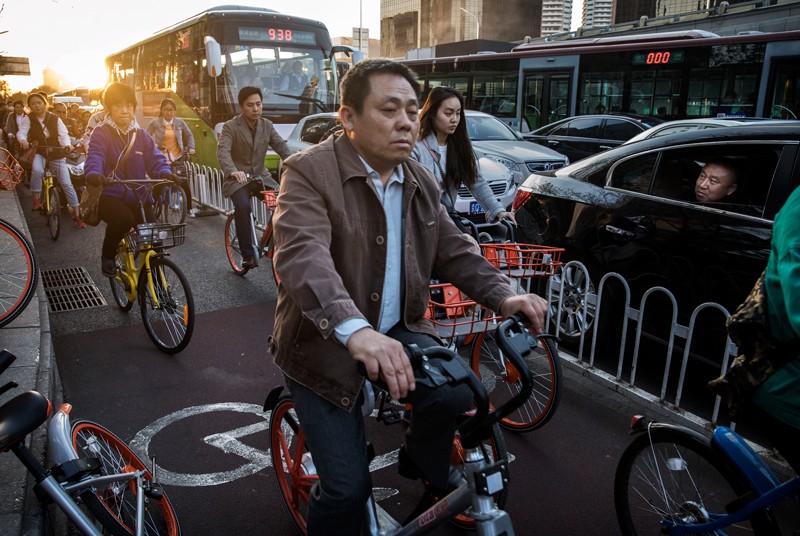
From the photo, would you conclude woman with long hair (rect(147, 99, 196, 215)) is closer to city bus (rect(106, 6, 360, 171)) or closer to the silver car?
city bus (rect(106, 6, 360, 171))

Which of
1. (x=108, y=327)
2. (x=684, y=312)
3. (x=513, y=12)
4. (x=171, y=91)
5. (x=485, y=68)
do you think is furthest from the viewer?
(x=513, y=12)

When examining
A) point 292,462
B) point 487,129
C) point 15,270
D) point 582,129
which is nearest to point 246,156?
point 15,270

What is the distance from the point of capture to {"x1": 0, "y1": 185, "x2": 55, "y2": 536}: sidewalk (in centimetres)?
265

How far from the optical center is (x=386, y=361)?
5.19 ft

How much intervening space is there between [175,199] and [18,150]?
300 cm

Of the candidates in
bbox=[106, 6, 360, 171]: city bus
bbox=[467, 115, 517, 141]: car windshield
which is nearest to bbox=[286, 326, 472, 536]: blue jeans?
bbox=[467, 115, 517, 141]: car windshield

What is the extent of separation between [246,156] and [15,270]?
2.80 m

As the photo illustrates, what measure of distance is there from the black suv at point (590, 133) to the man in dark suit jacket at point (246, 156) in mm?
8859

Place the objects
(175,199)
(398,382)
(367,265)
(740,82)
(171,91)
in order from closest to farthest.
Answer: (398,382), (367,265), (175,199), (740,82), (171,91)

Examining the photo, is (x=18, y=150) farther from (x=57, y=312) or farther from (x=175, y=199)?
(x=57, y=312)

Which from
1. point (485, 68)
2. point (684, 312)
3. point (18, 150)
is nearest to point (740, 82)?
point (485, 68)

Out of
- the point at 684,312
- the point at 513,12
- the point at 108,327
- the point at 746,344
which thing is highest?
the point at 513,12

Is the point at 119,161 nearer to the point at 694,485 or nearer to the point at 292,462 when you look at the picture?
the point at 292,462

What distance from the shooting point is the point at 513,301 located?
1.98 m
